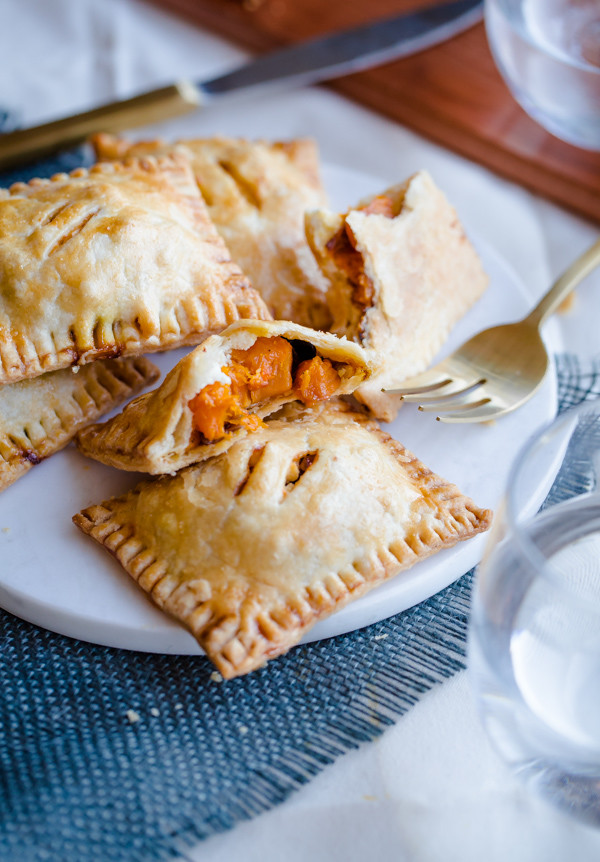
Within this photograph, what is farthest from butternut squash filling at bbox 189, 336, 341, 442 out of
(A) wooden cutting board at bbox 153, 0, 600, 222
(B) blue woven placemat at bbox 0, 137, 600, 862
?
(A) wooden cutting board at bbox 153, 0, 600, 222

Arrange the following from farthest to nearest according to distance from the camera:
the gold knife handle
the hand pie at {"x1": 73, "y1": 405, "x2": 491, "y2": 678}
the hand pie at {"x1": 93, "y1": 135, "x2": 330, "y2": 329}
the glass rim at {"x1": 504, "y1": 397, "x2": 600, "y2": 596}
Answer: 1. the gold knife handle
2. the hand pie at {"x1": 93, "y1": 135, "x2": 330, "y2": 329}
3. the hand pie at {"x1": 73, "y1": 405, "x2": 491, "y2": 678}
4. the glass rim at {"x1": 504, "y1": 397, "x2": 600, "y2": 596}

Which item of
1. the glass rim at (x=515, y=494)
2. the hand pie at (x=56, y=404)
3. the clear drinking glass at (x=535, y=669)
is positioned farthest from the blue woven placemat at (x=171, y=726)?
the glass rim at (x=515, y=494)

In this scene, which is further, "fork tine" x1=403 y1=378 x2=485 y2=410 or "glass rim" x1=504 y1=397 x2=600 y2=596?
"fork tine" x1=403 y1=378 x2=485 y2=410

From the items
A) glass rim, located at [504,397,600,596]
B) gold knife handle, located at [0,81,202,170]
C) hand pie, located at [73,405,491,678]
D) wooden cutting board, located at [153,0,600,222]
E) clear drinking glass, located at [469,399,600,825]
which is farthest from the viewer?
wooden cutting board, located at [153,0,600,222]

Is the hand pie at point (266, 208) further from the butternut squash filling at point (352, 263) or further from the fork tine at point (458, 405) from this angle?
the fork tine at point (458, 405)

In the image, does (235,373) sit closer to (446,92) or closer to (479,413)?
(479,413)

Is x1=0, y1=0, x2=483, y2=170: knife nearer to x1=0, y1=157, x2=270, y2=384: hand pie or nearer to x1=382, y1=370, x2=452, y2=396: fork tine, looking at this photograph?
x1=0, y1=157, x2=270, y2=384: hand pie

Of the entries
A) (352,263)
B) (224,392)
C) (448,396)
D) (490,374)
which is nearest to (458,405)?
(448,396)
